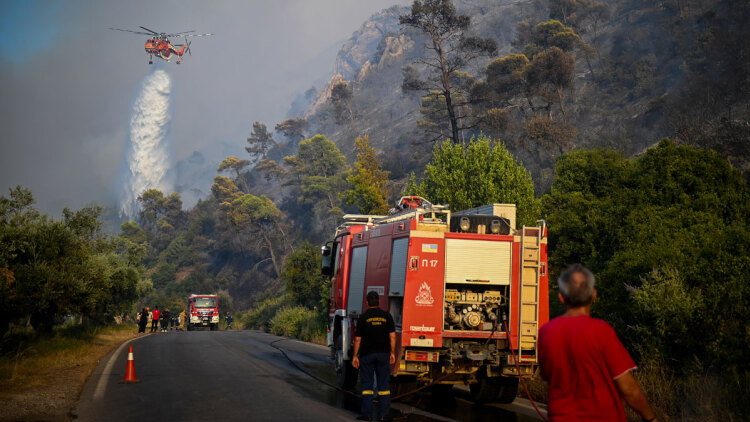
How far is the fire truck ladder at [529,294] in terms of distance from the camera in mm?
11672

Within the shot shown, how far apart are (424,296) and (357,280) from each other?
10.2ft

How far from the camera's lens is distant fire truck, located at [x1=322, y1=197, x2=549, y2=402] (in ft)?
37.9

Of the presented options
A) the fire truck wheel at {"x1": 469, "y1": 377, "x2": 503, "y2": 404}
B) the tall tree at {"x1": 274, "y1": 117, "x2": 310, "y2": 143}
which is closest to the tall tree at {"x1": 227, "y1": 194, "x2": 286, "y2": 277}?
the tall tree at {"x1": 274, "y1": 117, "x2": 310, "y2": 143}

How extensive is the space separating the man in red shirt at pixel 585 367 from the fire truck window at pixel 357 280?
9285 millimetres

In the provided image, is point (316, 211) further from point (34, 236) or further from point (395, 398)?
point (395, 398)

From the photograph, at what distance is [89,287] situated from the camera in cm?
2216

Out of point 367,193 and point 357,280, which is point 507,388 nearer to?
point 357,280

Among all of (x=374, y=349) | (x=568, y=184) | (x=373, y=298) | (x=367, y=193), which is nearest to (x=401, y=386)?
(x=374, y=349)

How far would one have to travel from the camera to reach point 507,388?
40.9ft

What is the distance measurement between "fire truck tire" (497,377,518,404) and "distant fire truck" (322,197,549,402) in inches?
0.7

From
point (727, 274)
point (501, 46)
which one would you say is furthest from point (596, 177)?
point (501, 46)

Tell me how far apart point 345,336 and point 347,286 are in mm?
1076

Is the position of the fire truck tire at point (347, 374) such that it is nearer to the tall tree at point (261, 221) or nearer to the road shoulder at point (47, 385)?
the road shoulder at point (47, 385)

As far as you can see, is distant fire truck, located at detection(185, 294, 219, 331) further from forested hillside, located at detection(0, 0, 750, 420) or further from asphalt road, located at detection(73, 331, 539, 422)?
asphalt road, located at detection(73, 331, 539, 422)
